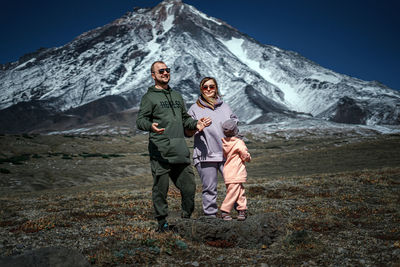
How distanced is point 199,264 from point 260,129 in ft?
377

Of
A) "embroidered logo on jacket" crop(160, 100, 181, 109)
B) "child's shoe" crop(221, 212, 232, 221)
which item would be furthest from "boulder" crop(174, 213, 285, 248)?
"embroidered logo on jacket" crop(160, 100, 181, 109)

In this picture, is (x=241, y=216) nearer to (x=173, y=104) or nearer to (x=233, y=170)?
(x=233, y=170)

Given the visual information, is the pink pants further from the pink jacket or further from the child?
the pink jacket

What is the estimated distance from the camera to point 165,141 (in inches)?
261

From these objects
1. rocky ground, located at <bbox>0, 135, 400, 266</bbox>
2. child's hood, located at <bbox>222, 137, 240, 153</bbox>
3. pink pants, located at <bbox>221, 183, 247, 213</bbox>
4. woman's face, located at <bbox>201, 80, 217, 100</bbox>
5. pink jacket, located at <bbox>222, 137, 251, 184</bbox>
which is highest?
woman's face, located at <bbox>201, 80, 217, 100</bbox>

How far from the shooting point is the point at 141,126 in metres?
6.59

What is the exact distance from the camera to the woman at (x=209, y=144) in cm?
721

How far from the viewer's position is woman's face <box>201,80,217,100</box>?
24.7ft

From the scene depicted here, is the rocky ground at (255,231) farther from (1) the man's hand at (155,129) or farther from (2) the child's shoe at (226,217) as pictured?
(1) the man's hand at (155,129)

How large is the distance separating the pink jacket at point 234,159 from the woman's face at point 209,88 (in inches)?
46.3

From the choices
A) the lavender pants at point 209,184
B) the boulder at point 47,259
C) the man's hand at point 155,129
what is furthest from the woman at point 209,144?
the boulder at point 47,259

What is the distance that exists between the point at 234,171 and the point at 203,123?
1338mm

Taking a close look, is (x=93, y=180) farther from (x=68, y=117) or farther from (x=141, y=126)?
(x=68, y=117)

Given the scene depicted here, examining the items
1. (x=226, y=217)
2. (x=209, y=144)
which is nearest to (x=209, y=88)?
(x=209, y=144)
